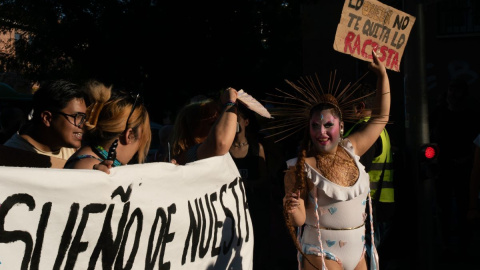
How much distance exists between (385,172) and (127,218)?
3.03 metres

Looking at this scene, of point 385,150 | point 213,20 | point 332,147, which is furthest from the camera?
point 213,20

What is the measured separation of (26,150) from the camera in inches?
165

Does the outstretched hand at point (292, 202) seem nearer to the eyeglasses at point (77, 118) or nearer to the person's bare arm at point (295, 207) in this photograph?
the person's bare arm at point (295, 207)

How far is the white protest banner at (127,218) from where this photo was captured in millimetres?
3160

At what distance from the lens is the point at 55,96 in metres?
4.34


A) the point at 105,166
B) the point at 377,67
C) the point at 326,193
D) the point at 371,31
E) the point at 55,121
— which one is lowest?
the point at 326,193

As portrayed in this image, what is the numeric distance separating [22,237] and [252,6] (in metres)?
10.8

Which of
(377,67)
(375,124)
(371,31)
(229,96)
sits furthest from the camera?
(371,31)

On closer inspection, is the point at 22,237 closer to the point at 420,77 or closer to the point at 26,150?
the point at 26,150

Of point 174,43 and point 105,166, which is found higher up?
point 174,43

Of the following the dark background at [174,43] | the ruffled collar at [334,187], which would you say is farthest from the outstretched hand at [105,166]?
the dark background at [174,43]

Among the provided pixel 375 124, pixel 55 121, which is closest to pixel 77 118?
pixel 55 121

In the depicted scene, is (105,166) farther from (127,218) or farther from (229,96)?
(229,96)

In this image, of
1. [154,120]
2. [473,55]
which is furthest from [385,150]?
[473,55]
